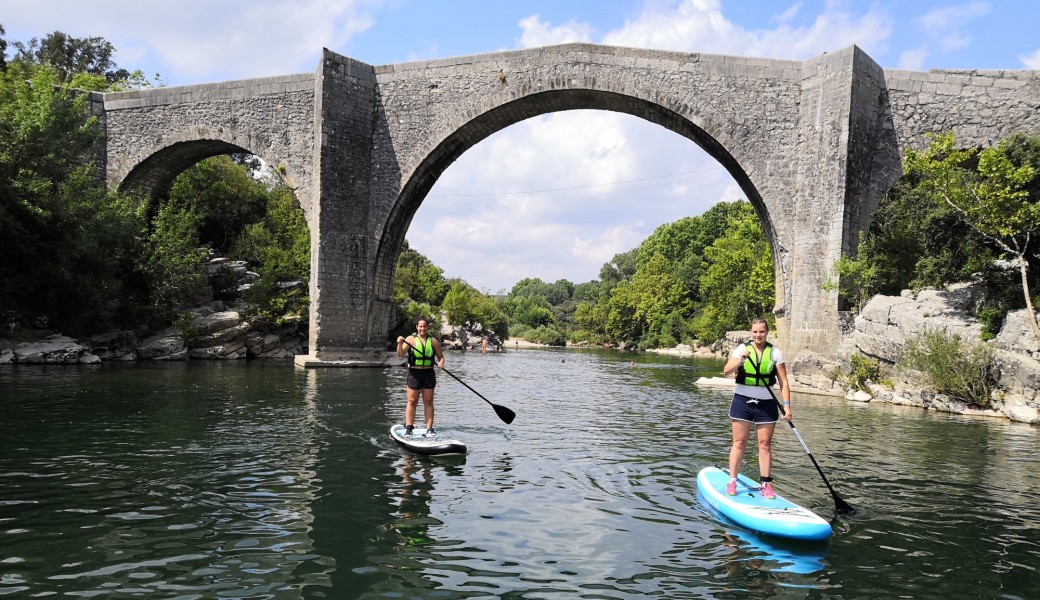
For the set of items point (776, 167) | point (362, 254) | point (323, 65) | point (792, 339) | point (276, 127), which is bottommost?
point (792, 339)

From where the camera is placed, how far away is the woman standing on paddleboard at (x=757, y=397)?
5754 millimetres

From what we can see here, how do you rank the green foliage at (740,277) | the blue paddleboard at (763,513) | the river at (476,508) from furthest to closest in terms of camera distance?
the green foliage at (740,277) < the blue paddleboard at (763,513) < the river at (476,508)

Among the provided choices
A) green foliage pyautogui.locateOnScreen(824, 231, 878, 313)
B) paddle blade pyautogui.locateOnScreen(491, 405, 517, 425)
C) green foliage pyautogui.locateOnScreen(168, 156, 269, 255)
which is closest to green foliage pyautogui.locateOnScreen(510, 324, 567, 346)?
green foliage pyautogui.locateOnScreen(168, 156, 269, 255)

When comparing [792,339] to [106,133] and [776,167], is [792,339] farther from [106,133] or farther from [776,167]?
[106,133]

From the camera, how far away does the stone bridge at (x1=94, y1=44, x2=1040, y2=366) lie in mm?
16609

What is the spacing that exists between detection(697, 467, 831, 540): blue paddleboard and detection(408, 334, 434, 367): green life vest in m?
3.73

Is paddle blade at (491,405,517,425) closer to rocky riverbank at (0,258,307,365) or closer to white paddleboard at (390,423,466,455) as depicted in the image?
white paddleboard at (390,423,466,455)

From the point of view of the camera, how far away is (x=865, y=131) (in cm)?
1661

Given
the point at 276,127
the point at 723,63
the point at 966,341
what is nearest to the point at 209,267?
the point at 276,127

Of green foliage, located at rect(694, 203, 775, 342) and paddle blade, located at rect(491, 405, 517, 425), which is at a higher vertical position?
green foliage, located at rect(694, 203, 775, 342)

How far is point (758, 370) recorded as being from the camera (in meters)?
5.77

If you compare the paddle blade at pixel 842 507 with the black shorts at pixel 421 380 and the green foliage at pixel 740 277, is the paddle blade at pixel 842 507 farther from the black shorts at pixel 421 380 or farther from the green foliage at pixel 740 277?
the green foliage at pixel 740 277

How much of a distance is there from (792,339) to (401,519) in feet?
45.8

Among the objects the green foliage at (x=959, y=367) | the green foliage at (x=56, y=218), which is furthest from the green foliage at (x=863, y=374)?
the green foliage at (x=56, y=218)
